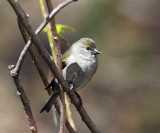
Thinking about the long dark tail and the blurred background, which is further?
the blurred background

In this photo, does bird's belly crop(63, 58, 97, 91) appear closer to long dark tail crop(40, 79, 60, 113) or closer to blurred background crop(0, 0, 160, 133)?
long dark tail crop(40, 79, 60, 113)

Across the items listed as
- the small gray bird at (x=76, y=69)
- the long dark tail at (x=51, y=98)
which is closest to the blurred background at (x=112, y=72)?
the small gray bird at (x=76, y=69)

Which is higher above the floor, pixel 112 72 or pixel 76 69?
pixel 76 69

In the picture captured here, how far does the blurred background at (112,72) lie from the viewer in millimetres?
7785

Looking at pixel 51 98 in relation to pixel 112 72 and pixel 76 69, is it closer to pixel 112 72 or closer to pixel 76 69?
pixel 76 69

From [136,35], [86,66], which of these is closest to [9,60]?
[136,35]

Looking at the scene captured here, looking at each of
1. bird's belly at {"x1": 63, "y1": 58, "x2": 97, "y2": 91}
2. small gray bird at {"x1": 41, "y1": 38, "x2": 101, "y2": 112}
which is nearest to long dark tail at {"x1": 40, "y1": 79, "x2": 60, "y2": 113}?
small gray bird at {"x1": 41, "y1": 38, "x2": 101, "y2": 112}

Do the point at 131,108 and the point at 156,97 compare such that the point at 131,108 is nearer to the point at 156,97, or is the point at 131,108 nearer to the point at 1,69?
the point at 156,97

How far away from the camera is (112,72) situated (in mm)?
8422

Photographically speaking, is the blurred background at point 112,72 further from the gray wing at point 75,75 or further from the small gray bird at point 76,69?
the gray wing at point 75,75

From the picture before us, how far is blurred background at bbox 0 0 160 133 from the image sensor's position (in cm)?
779

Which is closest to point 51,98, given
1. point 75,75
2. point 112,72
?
point 75,75

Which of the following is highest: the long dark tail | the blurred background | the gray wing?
the gray wing

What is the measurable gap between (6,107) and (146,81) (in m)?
3.28
